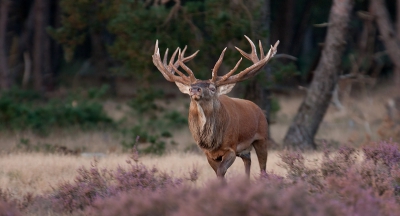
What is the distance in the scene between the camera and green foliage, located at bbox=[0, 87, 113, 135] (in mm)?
18062

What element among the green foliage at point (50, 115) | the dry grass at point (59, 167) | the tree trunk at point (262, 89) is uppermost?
the tree trunk at point (262, 89)

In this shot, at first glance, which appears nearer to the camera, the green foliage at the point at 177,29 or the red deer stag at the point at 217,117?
the red deer stag at the point at 217,117

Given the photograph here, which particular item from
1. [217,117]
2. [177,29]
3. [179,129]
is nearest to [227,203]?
[217,117]

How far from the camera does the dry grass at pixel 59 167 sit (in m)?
10.1

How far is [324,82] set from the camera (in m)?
15.0

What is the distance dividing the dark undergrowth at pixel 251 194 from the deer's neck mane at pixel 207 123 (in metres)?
1.07

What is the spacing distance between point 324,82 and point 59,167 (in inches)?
250

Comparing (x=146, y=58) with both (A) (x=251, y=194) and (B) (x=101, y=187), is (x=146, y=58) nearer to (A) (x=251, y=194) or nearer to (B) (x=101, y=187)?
(B) (x=101, y=187)

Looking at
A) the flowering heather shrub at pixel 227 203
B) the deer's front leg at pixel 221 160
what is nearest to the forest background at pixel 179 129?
the flowering heather shrub at pixel 227 203

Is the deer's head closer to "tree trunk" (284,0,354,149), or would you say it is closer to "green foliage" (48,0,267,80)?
"green foliage" (48,0,267,80)

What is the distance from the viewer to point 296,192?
551 cm

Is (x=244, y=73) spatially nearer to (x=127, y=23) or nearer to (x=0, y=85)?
(x=127, y=23)

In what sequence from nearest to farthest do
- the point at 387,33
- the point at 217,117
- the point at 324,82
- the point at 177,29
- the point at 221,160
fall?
1. the point at 217,117
2. the point at 221,160
3. the point at 387,33
4. the point at 177,29
5. the point at 324,82

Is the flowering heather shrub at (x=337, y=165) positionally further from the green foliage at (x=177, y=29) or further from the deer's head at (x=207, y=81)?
the green foliage at (x=177, y=29)
